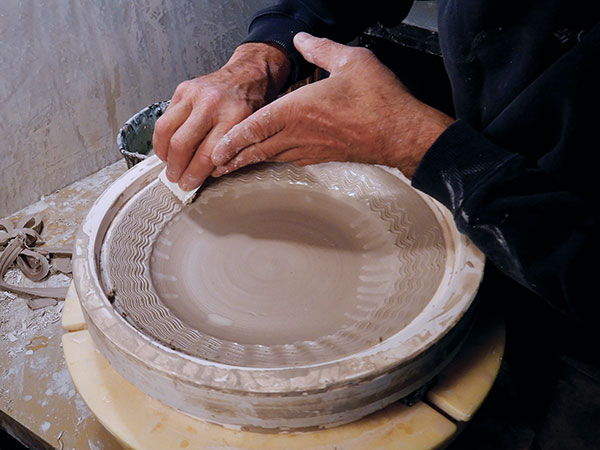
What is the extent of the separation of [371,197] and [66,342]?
0.79 meters

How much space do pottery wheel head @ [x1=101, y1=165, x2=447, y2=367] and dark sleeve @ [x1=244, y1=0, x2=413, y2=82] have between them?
0.34 m

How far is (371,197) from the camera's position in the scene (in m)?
1.29

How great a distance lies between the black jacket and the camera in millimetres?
746

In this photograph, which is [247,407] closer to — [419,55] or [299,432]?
[299,432]

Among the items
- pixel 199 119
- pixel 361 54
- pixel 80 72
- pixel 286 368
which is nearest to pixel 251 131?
pixel 199 119

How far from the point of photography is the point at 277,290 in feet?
3.49

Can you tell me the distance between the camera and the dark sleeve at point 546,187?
74 centimetres

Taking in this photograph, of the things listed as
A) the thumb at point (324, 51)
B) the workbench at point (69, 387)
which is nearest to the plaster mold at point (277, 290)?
the workbench at point (69, 387)

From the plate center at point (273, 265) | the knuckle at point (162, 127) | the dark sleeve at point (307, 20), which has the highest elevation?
the dark sleeve at point (307, 20)

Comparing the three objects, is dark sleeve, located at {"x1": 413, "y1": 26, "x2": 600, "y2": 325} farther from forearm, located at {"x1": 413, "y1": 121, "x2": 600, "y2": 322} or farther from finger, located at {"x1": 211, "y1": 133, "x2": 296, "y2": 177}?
finger, located at {"x1": 211, "y1": 133, "x2": 296, "y2": 177}

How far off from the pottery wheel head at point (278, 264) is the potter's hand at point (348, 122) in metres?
0.23

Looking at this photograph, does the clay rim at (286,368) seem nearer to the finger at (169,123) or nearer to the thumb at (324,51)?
the finger at (169,123)

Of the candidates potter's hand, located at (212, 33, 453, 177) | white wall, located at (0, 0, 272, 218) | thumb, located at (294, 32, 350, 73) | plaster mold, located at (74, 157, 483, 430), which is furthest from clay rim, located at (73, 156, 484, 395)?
white wall, located at (0, 0, 272, 218)

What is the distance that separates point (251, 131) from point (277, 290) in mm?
340
